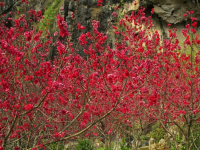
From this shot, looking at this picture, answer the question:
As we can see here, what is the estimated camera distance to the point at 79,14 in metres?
20.2

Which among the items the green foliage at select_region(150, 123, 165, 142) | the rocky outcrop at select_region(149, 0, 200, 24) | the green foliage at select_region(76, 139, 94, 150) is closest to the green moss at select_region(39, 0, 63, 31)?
the rocky outcrop at select_region(149, 0, 200, 24)

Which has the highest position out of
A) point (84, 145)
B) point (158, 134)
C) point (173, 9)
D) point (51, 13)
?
point (51, 13)

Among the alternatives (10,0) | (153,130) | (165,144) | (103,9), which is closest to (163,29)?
(103,9)

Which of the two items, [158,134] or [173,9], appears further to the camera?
[173,9]

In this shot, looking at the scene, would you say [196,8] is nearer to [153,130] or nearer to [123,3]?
[123,3]

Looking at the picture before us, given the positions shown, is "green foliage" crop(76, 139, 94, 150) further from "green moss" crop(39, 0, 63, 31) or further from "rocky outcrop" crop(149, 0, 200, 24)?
"green moss" crop(39, 0, 63, 31)

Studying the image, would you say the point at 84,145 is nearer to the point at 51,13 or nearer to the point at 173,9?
the point at 173,9

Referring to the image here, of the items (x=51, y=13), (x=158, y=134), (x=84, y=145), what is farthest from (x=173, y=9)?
(x=84, y=145)

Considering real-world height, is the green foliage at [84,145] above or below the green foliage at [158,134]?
above

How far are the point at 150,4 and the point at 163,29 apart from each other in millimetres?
2473

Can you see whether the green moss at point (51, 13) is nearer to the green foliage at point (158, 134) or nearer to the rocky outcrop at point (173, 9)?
the rocky outcrop at point (173, 9)

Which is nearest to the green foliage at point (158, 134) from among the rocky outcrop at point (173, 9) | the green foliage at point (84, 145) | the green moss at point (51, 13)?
the green foliage at point (84, 145)

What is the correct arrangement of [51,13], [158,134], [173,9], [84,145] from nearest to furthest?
[84,145], [158,134], [173,9], [51,13]

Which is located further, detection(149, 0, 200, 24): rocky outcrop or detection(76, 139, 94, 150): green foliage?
detection(149, 0, 200, 24): rocky outcrop
